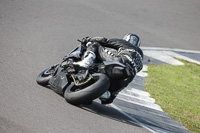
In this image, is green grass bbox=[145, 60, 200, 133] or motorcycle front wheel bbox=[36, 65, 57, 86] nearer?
motorcycle front wheel bbox=[36, 65, 57, 86]

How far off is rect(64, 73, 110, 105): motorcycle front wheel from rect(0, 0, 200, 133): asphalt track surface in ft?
0.49

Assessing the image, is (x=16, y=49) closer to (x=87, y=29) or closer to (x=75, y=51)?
(x=75, y=51)

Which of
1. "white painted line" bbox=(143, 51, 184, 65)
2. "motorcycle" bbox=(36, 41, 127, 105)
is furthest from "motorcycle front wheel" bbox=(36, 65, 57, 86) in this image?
"white painted line" bbox=(143, 51, 184, 65)

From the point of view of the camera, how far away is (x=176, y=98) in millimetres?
8102

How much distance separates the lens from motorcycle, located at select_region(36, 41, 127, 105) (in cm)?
505

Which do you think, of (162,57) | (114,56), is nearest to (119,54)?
(114,56)

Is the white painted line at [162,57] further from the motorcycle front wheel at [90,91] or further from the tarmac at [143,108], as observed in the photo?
the motorcycle front wheel at [90,91]

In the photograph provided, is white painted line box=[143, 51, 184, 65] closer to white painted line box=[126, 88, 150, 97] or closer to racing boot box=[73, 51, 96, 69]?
white painted line box=[126, 88, 150, 97]

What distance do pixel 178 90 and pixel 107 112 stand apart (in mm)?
3661

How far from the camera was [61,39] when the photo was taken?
10289mm

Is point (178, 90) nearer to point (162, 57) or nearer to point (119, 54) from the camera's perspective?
point (162, 57)

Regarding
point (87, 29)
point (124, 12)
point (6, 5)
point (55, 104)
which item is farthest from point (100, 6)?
point (55, 104)

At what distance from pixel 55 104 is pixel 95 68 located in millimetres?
924

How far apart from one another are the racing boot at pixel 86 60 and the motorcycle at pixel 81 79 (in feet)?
0.22
